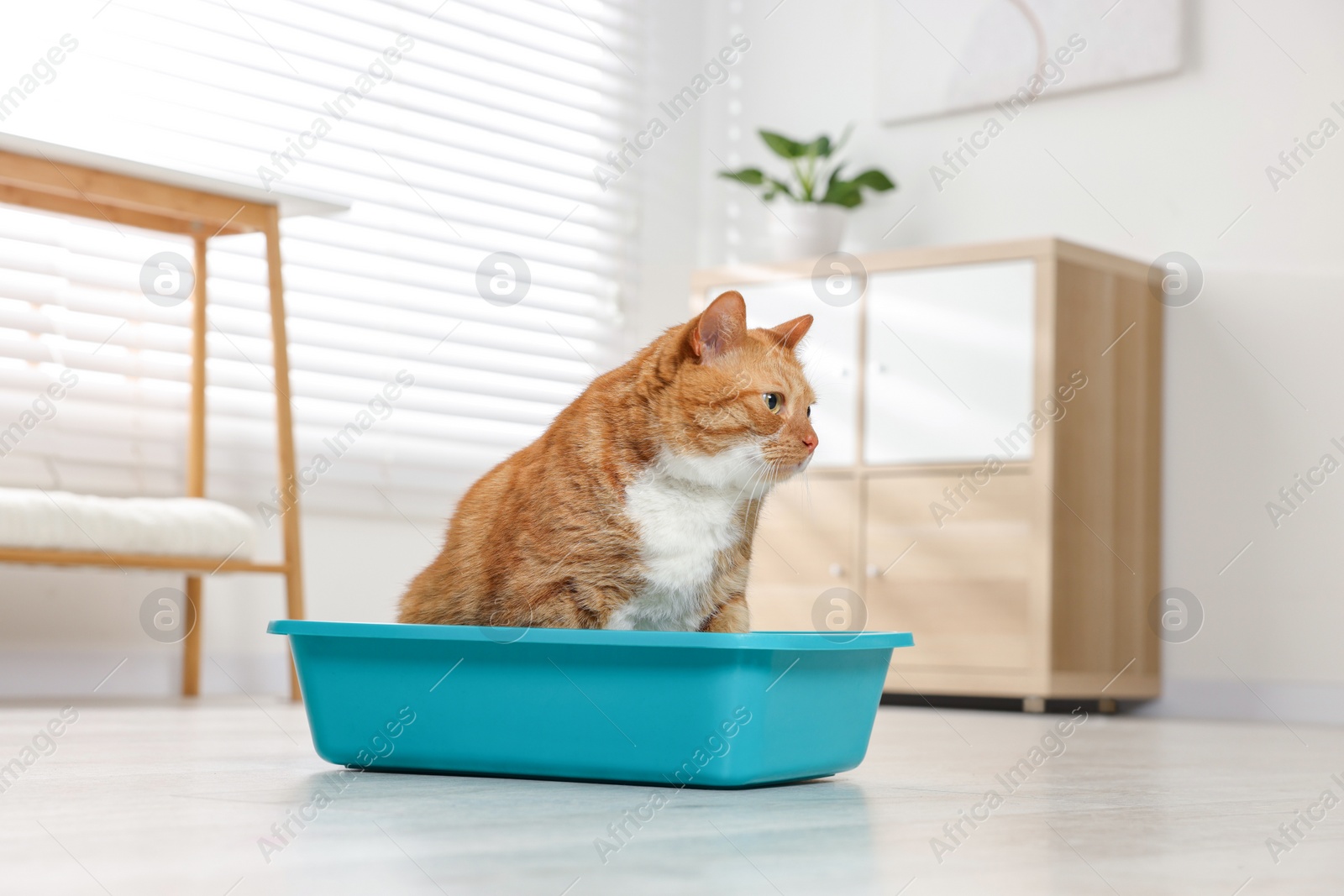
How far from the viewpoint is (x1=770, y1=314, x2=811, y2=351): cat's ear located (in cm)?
134

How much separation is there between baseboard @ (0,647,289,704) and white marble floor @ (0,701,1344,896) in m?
1.10

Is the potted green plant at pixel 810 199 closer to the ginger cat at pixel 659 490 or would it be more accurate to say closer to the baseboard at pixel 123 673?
the baseboard at pixel 123 673

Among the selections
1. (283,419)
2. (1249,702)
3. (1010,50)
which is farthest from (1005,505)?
(283,419)

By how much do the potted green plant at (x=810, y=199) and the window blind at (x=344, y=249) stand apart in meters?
0.52

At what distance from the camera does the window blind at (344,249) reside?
2789mm

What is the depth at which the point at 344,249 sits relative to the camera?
3.29m

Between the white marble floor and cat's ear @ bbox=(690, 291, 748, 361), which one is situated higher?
cat's ear @ bbox=(690, 291, 748, 361)

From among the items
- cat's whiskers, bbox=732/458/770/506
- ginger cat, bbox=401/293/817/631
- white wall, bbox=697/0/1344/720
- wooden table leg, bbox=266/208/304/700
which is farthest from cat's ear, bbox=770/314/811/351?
white wall, bbox=697/0/1344/720

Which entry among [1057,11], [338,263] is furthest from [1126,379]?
[338,263]

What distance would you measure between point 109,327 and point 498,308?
Result: 1015mm

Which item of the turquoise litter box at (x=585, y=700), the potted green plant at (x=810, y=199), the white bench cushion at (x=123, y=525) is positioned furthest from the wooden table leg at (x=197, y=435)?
the turquoise litter box at (x=585, y=700)

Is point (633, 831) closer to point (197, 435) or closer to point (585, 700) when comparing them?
point (585, 700)

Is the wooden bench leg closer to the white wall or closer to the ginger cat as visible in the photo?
the ginger cat

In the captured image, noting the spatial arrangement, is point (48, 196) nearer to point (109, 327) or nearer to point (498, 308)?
point (109, 327)
